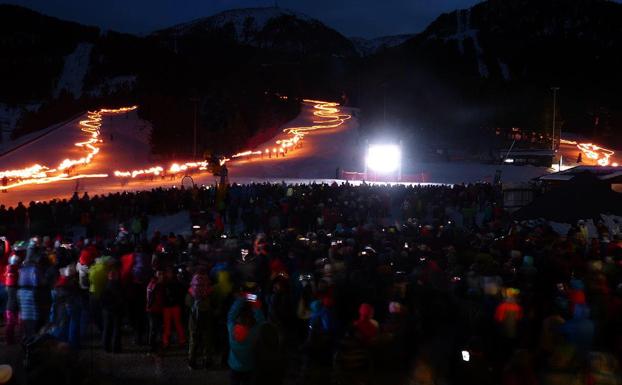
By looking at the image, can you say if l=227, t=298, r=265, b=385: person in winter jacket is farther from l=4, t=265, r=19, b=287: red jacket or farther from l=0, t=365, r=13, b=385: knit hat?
l=4, t=265, r=19, b=287: red jacket

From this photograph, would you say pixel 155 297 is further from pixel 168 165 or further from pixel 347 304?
pixel 168 165

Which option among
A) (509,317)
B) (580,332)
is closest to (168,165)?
(509,317)

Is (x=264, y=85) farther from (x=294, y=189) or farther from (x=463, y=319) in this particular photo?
(x=463, y=319)

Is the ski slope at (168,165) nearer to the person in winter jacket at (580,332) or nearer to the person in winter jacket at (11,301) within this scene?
the person in winter jacket at (11,301)

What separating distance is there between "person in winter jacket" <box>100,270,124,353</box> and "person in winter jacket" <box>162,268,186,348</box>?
60 cm

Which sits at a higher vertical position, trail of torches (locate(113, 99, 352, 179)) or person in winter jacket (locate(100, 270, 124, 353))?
trail of torches (locate(113, 99, 352, 179))

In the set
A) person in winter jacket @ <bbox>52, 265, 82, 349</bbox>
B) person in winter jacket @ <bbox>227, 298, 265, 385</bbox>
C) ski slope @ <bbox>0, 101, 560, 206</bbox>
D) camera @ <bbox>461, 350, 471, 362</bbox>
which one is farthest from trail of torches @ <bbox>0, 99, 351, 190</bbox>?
camera @ <bbox>461, 350, 471, 362</bbox>

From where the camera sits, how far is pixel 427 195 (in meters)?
24.4

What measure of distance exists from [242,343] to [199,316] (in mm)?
2013

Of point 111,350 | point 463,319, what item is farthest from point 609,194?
point 111,350

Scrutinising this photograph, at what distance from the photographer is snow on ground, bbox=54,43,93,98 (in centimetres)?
8478

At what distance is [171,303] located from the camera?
27.4 ft

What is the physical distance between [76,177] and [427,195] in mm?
17957

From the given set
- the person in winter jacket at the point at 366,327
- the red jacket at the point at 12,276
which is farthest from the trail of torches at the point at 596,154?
the person in winter jacket at the point at 366,327
